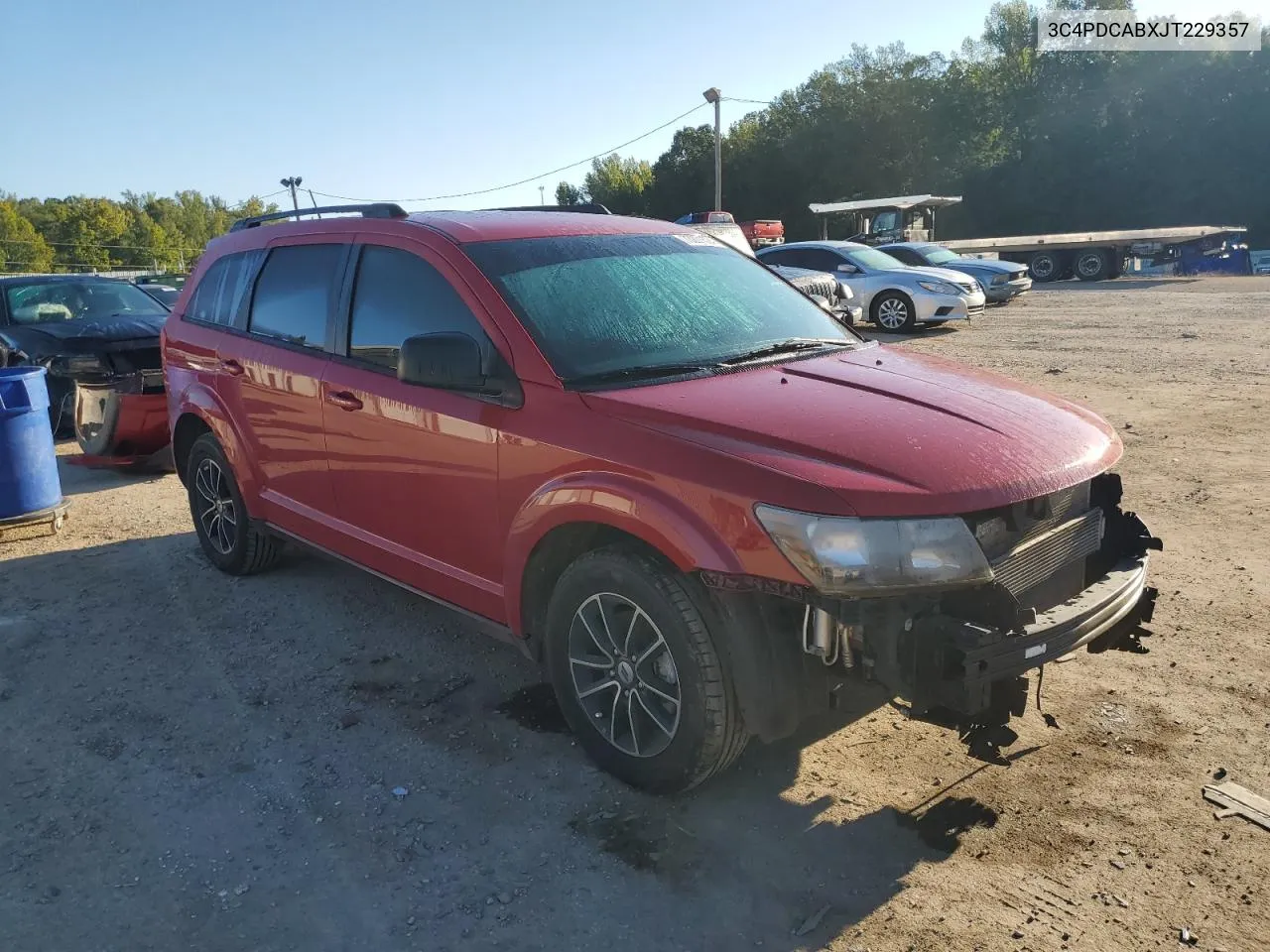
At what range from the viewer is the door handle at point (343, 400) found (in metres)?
4.09

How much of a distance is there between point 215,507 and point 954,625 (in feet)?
14.5

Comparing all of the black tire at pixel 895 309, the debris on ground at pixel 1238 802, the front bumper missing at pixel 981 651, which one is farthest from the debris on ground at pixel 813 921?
the black tire at pixel 895 309

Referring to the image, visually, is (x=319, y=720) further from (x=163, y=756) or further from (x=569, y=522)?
(x=569, y=522)

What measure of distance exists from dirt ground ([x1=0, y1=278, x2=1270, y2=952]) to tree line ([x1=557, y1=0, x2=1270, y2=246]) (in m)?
53.1

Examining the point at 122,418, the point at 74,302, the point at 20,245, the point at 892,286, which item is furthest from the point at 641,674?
the point at 20,245

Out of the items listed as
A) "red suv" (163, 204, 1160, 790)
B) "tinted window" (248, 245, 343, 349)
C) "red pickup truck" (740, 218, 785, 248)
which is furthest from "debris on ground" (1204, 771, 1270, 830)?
"red pickup truck" (740, 218, 785, 248)

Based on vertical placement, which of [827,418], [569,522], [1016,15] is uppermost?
[1016,15]

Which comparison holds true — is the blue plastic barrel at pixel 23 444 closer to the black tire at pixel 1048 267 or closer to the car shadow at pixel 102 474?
the car shadow at pixel 102 474

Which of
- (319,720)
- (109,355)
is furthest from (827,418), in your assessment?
(109,355)

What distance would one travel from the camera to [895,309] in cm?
1705

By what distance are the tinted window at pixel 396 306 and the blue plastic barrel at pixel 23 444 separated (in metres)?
3.46

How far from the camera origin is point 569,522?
3.24m

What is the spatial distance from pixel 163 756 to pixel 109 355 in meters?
6.77

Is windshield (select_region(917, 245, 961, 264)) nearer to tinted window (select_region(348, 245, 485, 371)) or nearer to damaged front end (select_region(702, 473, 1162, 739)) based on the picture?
tinted window (select_region(348, 245, 485, 371))
